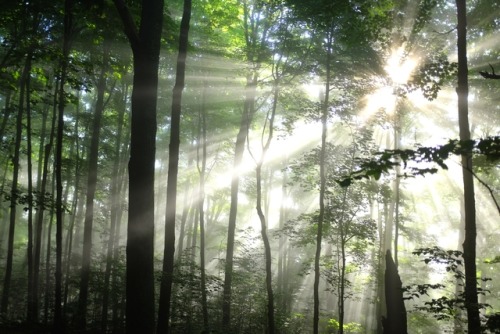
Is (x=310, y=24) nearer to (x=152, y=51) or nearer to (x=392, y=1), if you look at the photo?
(x=392, y=1)

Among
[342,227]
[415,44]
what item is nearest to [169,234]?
[342,227]

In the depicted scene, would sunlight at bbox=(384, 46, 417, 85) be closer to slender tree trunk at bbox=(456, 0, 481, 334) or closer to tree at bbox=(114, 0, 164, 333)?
slender tree trunk at bbox=(456, 0, 481, 334)

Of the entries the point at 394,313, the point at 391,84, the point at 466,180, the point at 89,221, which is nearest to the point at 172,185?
the point at 394,313

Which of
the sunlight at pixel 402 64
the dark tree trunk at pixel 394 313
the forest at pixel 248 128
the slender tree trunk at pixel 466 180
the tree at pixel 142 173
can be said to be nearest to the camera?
the tree at pixel 142 173

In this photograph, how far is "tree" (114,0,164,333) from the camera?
196 inches

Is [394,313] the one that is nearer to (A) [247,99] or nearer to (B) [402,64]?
(B) [402,64]

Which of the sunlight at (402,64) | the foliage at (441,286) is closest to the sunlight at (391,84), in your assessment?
the sunlight at (402,64)

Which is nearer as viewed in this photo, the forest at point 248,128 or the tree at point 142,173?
the tree at point 142,173

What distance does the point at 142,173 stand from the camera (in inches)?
203

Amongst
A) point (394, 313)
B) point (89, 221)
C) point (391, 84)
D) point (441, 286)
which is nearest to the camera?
point (441, 286)

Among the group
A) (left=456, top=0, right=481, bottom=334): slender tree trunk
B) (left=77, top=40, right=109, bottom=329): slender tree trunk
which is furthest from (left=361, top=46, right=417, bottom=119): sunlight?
(left=77, top=40, right=109, bottom=329): slender tree trunk

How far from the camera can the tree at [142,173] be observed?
4.97 m

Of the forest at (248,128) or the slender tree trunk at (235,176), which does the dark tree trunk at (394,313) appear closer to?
the forest at (248,128)

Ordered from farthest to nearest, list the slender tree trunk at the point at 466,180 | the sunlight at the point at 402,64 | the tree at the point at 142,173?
the sunlight at the point at 402,64, the slender tree trunk at the point at 466,180, the tree at the point at 142,173
